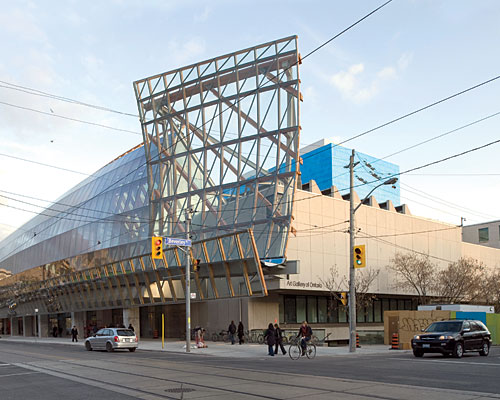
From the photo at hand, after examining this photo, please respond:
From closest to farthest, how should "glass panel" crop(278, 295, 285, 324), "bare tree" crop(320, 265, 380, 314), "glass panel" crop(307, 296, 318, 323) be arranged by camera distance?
"glass panel" crop(278, 295, 285, 324) < "bare tree" crop(320, 265, 380, 314) < "glass panel" crop(307, 296, 318, 323)

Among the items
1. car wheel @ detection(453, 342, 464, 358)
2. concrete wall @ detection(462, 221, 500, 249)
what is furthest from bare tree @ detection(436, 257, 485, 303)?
car wheel @ detection(453, 342, 464, 358)

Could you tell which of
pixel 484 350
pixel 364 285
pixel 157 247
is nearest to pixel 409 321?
pixel 484 350

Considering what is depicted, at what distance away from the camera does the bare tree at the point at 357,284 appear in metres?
46.8

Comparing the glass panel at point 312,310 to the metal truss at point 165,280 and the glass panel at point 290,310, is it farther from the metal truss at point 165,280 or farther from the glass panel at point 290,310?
the metal truss at point 165,280

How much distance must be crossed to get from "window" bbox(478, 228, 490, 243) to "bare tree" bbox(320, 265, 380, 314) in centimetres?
3730

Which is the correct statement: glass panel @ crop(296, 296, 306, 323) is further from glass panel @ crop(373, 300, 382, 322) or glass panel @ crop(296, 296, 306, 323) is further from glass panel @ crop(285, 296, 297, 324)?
glass panel @ crop(373, 300, 382, 322)

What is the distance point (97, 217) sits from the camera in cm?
5903

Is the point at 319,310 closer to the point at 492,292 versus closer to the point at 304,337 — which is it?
the point at 492,292

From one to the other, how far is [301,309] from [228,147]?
1569 cm

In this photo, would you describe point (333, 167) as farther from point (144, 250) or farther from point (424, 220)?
point (144, 250)

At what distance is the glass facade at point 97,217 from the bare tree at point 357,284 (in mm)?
17041

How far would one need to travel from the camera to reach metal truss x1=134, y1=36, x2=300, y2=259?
41.4 meters

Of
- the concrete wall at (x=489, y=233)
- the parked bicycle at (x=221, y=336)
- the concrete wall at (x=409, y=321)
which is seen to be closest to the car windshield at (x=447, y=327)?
the concrete wall at (x=409, y=321)

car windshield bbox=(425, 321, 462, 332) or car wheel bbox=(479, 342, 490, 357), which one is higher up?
car windshield bbox=(425, 321, 462, 332)
